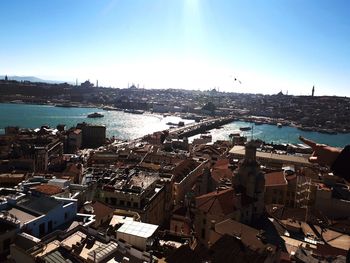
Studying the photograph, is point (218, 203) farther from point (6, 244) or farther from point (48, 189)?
point (6, 244)

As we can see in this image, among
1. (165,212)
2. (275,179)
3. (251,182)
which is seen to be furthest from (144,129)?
(251,182)

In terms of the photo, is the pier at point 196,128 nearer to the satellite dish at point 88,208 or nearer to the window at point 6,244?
the satellite dish at point 88,208

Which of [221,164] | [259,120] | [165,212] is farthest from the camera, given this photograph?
[259,120]

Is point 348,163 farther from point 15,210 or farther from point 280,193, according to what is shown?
point 280,193

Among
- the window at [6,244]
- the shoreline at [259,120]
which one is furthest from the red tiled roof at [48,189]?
the shoreline at [259,120]

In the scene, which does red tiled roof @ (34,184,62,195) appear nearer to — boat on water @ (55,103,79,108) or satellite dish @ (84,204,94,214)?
satellite dish @ (84,204,94,214)

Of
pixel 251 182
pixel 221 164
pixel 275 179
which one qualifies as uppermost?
pixel 251 182
